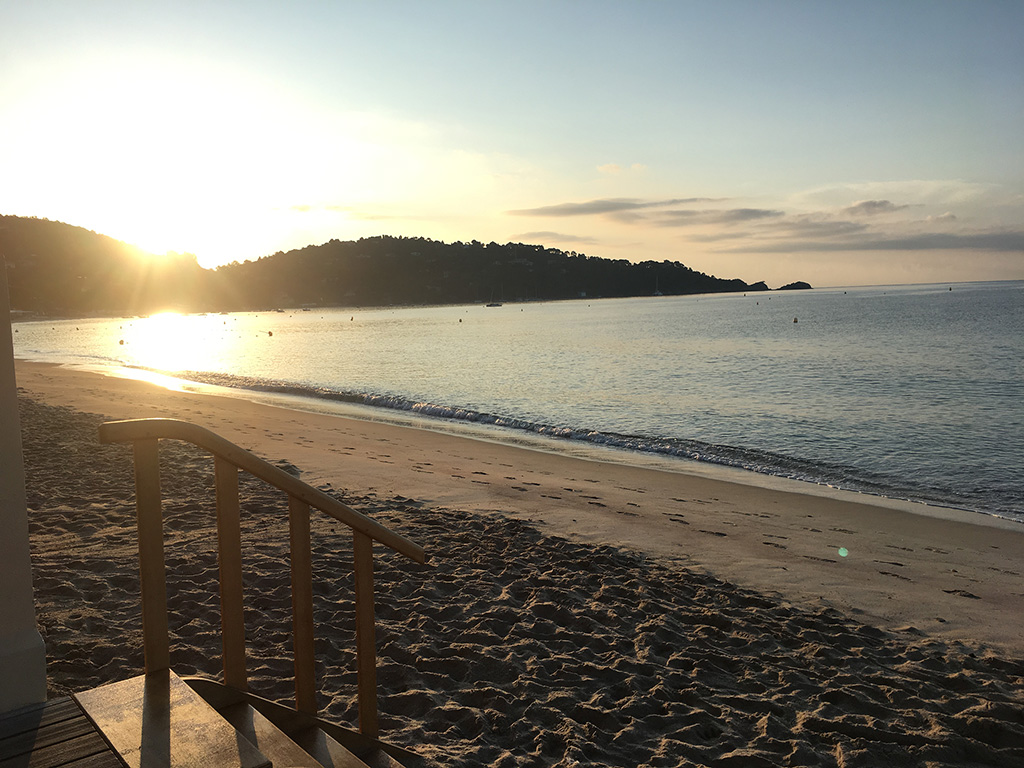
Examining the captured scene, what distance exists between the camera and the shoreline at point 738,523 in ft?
22.5

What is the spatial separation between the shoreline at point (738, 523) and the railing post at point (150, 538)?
5.72 metres

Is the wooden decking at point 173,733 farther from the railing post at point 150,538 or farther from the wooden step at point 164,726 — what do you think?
the railing post at point 150,538

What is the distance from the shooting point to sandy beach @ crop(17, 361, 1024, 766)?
4285mm

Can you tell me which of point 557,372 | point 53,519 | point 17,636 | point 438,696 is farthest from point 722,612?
point 557,372

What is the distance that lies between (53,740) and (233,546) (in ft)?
3.12

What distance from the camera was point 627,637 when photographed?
554cm

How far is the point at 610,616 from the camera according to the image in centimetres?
594

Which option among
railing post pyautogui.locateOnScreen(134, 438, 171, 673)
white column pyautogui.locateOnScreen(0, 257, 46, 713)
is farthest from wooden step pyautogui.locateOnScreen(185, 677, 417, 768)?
white column pyautogui.locateOnScreen(0, 257, 46, 713)

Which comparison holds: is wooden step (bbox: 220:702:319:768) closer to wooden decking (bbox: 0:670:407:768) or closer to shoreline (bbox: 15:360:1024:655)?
wooden decking (bbox: 0:670:407:768)

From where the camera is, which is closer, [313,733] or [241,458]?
[241,458]

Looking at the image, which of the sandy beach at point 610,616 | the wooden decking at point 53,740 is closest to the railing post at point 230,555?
the wooden decking at point 53,740

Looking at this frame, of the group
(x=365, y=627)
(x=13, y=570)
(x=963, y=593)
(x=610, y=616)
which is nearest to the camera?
(x=13, y=570)

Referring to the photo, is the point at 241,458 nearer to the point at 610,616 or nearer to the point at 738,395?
the point at 610,616

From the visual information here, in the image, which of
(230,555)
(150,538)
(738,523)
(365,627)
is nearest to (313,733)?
(365,627)
